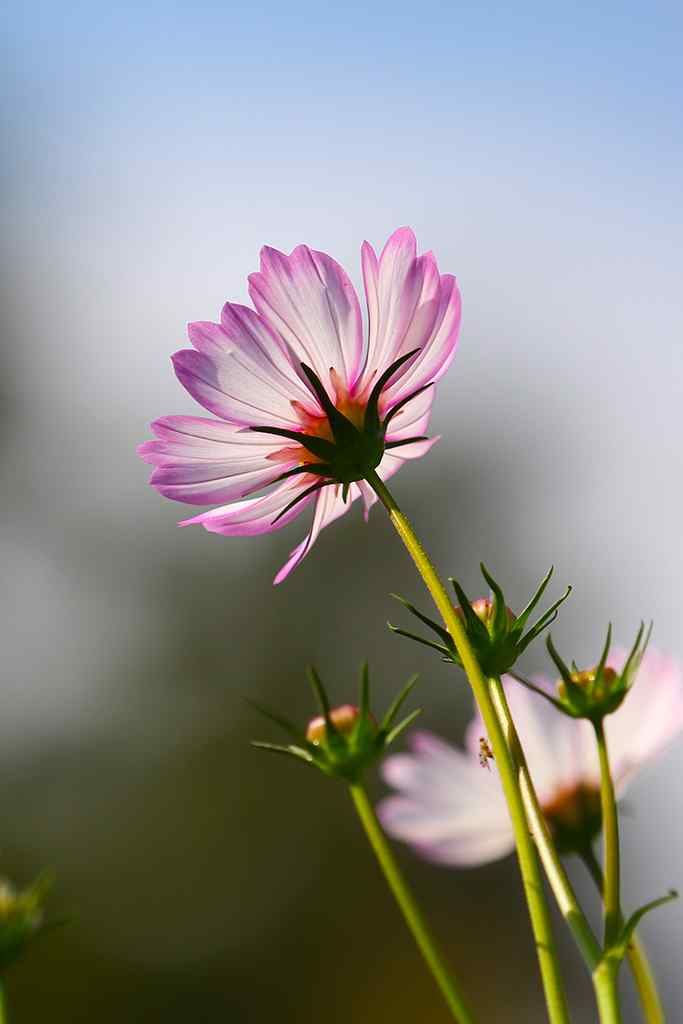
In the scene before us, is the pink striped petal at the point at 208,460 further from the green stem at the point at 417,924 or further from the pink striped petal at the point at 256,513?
the green stem at the point at 417,924

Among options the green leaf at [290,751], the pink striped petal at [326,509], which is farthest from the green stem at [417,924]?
the pink striped petal at [326,509]

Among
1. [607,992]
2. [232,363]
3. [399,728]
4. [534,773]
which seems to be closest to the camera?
[607,992]

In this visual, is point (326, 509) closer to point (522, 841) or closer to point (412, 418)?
point (412, 418)

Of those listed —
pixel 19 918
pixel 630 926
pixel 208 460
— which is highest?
pixel 208 460

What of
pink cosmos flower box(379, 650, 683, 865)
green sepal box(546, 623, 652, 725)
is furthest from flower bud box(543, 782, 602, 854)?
green sepal box(546, 623, 652, 725)

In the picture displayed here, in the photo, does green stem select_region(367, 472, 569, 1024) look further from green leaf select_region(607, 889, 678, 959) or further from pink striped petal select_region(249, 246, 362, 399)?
pink striped petal select_region(249, 246, 362, 399)

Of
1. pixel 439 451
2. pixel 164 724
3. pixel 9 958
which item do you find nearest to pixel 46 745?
pixel 164 724

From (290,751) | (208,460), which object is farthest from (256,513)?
(290,751)
